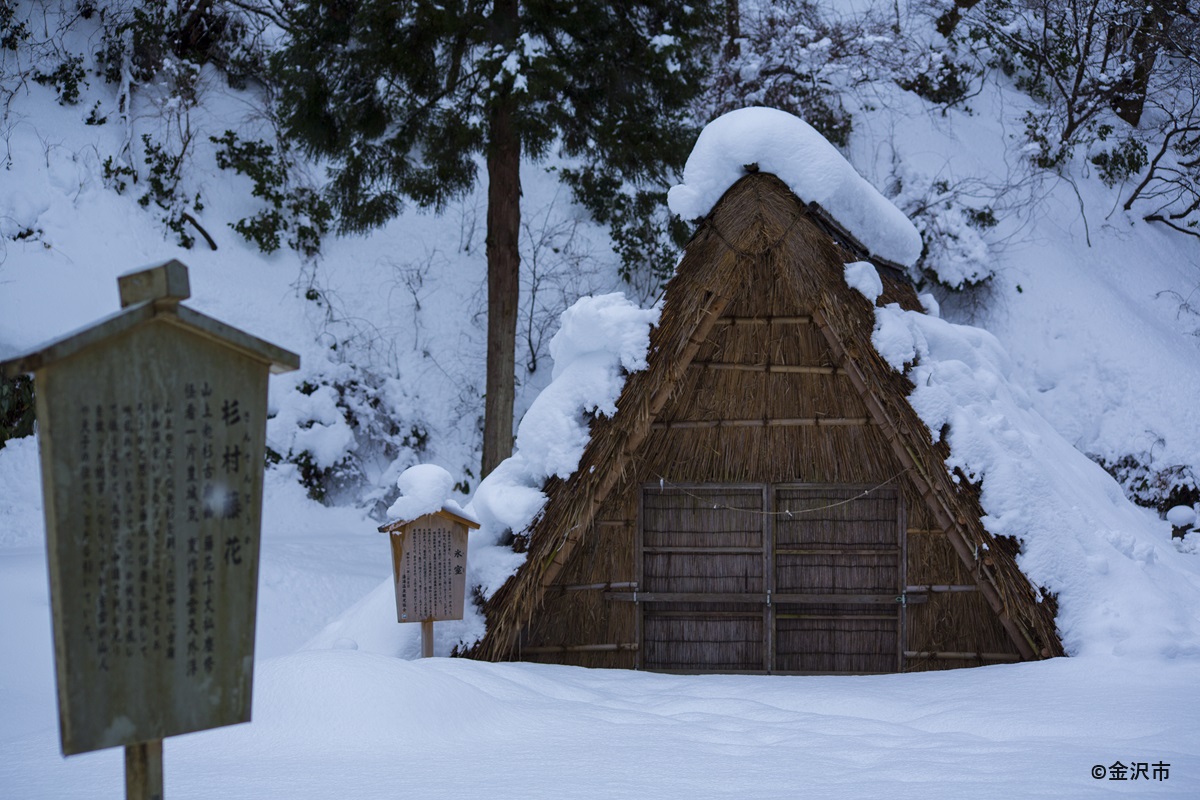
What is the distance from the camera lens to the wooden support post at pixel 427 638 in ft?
14.6

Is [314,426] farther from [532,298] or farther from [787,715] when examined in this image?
[787,715]

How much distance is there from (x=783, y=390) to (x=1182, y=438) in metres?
6.21

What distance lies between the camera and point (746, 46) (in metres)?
11.8

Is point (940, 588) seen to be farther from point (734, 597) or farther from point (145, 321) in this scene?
point (145, 321)

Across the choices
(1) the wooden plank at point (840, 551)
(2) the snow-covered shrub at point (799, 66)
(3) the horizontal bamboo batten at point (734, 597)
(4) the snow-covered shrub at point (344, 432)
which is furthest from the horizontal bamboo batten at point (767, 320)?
(2) the snow-covered shrub at point (799, 66)

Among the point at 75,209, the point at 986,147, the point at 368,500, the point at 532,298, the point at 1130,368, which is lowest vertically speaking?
the point at 368,500

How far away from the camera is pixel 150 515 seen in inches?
76.6

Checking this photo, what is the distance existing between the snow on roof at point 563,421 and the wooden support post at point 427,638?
342mm

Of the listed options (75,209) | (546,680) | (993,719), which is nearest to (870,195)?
(993,719)

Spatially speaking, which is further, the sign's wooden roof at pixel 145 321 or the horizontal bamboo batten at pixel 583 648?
the horizontal bamboo batten at pixel 583 648

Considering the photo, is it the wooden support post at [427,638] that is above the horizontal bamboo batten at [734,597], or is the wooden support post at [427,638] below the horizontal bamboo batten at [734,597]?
below

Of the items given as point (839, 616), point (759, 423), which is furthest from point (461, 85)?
point (839, 616)

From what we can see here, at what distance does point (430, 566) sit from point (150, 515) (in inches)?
101

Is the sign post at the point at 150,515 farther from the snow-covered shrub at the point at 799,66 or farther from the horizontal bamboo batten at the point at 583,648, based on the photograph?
the snow-covered shrub at the point at 799,66
